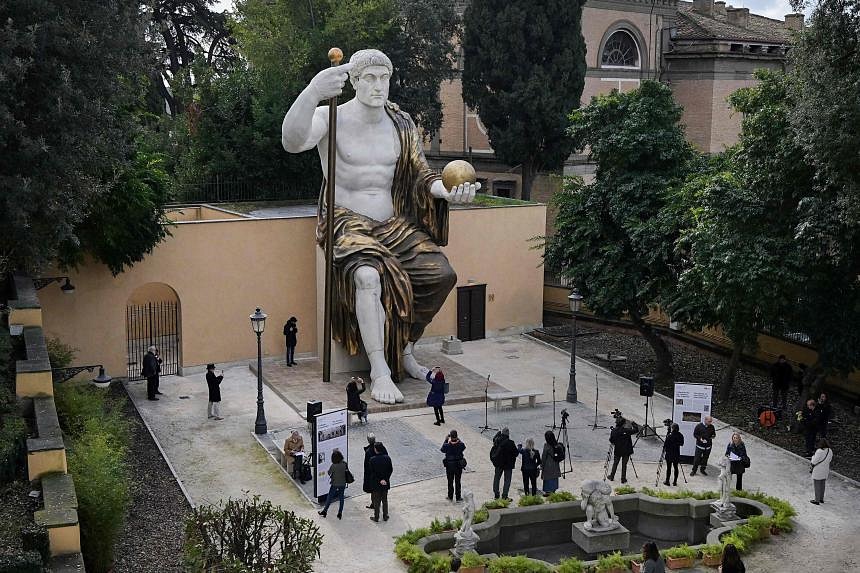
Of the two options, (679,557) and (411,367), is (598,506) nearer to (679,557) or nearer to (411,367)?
(679,557)

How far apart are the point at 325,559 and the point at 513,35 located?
22564 millimetres

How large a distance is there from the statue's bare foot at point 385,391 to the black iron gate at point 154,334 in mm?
4928

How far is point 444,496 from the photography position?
15.4 m

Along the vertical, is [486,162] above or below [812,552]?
above

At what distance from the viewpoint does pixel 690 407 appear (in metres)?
17.3

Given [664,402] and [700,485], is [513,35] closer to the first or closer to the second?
[664,402]

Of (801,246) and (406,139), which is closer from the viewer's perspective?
(801,246)

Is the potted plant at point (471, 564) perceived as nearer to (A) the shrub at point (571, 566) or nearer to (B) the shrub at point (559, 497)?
(A) the shrub at point (571, 566)

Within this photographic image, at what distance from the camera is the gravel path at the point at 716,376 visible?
1831 centimetres

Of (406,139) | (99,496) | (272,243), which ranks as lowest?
(99,496)

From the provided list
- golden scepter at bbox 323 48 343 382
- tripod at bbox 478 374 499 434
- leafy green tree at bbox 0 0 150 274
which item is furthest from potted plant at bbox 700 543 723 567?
leafy green tree at bbox 0 0 150 274

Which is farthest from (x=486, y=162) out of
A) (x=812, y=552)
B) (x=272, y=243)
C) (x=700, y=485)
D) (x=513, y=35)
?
(x=812, y=552)

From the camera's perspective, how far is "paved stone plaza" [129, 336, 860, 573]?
1398 centimetres

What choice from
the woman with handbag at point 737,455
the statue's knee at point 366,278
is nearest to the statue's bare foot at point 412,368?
the statue's knee at point 366,278
